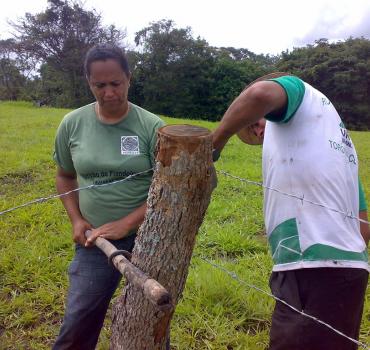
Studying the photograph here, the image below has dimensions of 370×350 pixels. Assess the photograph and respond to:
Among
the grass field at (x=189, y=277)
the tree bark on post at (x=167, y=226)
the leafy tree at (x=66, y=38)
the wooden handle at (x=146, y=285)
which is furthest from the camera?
the leafy tree at (x=66, y=38)

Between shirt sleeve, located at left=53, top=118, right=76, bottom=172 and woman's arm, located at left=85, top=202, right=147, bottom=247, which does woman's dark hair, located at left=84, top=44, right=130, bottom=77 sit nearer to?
shirt sleeve, located at left=53, top=118, right=76, bottom=172

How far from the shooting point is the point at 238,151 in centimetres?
809

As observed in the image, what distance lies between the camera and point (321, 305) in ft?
4.72

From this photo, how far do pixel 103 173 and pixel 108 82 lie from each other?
405mm

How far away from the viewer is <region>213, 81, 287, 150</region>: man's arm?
4.20 feet

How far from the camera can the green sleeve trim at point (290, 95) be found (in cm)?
134

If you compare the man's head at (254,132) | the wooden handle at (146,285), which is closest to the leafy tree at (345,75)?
the man's head at (254,132)

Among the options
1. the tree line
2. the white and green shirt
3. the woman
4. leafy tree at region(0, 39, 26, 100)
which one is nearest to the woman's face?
the woman

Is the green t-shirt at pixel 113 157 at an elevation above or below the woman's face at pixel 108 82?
below

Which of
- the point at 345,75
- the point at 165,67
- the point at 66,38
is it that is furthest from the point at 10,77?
the point at 345,75

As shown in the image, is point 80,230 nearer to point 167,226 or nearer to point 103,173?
point 103,173

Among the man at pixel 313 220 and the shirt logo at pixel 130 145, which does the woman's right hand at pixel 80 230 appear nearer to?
the shirt logo at pixel 130 145

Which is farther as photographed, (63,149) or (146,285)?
(63,149)

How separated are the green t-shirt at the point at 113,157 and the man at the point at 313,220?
0.49 meters
